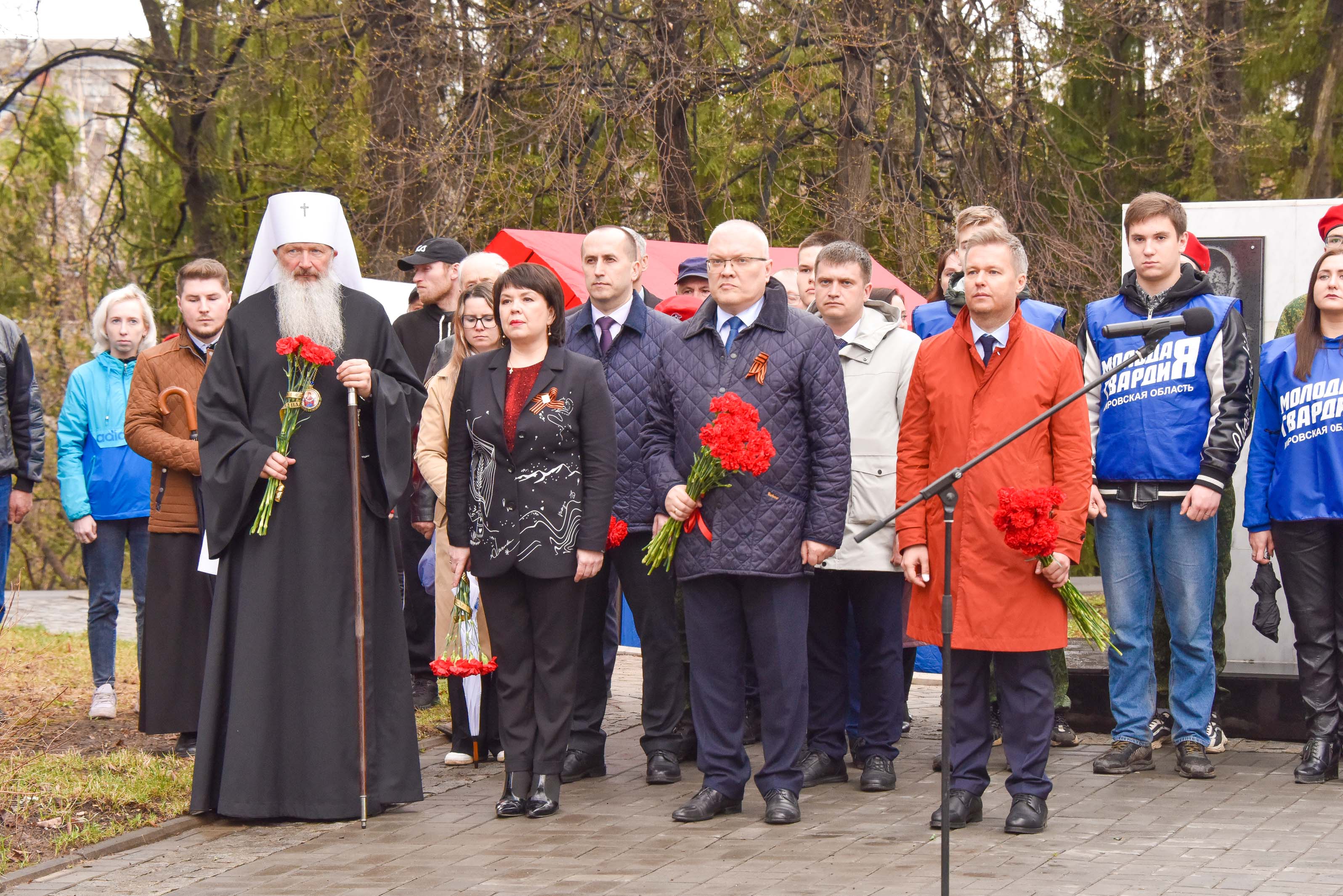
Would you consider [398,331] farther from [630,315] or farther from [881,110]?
[881,110]

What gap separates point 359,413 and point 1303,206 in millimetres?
4721

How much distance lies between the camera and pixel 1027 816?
5.56m

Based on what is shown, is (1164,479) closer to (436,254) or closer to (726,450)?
(726,450)

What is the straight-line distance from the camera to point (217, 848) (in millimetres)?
5680

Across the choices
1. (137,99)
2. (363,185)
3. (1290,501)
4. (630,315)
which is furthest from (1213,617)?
(137,99)

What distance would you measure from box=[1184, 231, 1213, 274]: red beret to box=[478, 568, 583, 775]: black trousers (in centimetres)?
325

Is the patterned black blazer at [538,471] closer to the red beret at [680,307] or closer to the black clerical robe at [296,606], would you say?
the black clerical robe at [296,606]

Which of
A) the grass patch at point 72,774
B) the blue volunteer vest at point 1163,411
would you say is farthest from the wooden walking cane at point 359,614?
the blue volunteer vest at point 1163,411

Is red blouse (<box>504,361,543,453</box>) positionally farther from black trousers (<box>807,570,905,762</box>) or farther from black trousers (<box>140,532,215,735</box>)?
black trousers (<box>140,532,215,735</box>)

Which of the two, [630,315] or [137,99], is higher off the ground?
[137,99]

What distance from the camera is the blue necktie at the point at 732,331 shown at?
19.5 ft

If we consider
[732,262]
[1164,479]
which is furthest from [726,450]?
[1164,479]

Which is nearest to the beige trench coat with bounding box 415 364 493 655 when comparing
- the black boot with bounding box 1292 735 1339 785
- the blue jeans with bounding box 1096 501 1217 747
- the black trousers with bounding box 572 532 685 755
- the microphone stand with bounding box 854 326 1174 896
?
the black trousers with bounding box 572 532 685 755

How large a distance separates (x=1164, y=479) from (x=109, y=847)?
4392mm
